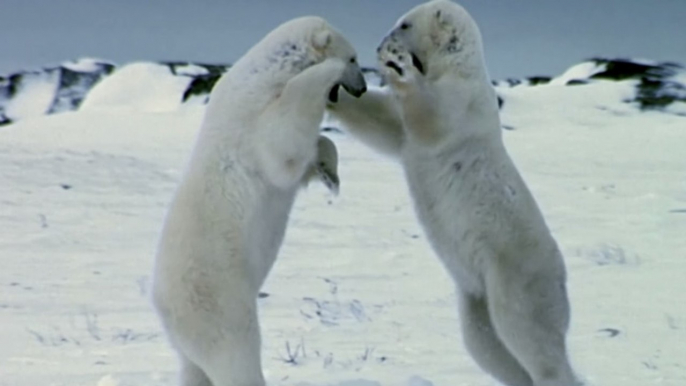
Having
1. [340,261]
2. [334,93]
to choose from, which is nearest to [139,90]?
[340,261]

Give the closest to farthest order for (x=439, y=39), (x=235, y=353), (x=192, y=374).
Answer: (x=235, y=353)
(x=192, y=374)
(x=439, y=39)

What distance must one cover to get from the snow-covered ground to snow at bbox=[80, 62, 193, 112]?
1939 mm

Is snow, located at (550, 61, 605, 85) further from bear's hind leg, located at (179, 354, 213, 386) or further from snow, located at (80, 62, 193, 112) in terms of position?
bear's hind leg, located at (179, 354, 213, 386)

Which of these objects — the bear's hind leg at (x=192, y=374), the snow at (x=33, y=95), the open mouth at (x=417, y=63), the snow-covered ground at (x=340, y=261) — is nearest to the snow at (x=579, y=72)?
the snow-covered ground at (x=340, y=261)

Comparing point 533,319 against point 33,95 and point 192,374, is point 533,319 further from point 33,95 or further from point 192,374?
point 33,95

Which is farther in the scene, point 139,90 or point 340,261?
point 139,90

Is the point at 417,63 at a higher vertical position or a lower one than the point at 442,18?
lower

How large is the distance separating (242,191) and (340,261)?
4.86m

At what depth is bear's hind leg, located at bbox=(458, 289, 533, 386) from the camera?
17.1 ft

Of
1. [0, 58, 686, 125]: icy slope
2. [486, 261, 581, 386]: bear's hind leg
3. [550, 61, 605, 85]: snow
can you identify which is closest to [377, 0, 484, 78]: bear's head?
[486, 261, 581, 386]: bear's hind leg

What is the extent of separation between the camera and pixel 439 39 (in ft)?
17.6

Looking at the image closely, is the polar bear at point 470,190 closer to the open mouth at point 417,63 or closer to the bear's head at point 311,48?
the open mouth at point 417,63

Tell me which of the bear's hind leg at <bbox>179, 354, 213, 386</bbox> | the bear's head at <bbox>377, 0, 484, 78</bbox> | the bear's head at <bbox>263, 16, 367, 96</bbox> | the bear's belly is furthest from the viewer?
the bear's head at <bbox>377, 0, 484, 78</bbox>

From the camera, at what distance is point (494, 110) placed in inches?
210
